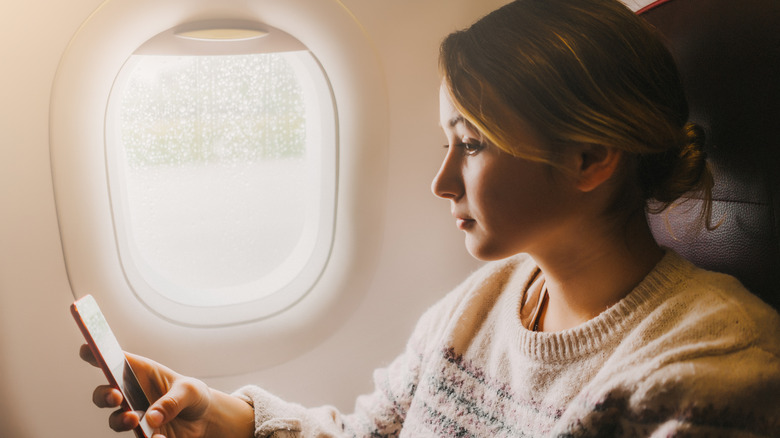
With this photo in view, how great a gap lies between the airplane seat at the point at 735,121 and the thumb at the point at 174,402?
75 centimetres

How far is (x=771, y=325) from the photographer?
65 cm

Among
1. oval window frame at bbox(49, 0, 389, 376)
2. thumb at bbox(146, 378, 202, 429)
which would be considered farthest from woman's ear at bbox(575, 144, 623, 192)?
thumb at bbox(146, 378, 202, 429)

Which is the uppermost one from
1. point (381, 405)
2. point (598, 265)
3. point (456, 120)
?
point (456, 120)

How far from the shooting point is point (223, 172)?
1.27 metres

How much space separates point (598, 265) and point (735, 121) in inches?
9.2

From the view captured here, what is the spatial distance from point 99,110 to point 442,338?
714 millimetres

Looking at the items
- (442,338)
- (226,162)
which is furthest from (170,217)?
(442,338)

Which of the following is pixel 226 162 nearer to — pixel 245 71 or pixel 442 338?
pixel 245 71

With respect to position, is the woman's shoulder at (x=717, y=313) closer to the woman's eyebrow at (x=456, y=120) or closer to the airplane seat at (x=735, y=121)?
the airplane seat at (x=735, y=121)

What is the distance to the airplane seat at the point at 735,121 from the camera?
673mm

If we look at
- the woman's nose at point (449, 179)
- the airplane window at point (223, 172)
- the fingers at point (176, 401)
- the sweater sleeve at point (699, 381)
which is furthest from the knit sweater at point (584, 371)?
the airplane window at point (223, 172)

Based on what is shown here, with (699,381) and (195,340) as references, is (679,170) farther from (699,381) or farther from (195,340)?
(195,340)

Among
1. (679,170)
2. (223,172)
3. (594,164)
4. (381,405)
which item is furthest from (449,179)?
(223,172)

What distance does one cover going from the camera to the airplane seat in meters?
0.67
